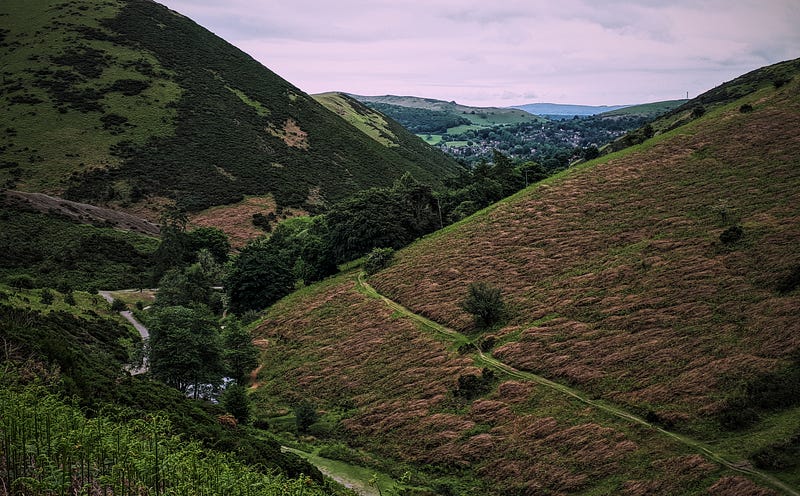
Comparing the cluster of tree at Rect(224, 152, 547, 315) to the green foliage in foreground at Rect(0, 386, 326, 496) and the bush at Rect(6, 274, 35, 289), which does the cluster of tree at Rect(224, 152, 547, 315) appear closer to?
the bush at Rect(6, 274, 35, 289)

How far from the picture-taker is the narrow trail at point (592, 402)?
23.8 m

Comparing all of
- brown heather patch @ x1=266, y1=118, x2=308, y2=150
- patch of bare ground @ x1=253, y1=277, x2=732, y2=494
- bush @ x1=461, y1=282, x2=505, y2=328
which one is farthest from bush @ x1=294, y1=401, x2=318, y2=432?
brown heather patch @ x1=266, y1=118, x2=308, y2=150

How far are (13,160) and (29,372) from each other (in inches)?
4148

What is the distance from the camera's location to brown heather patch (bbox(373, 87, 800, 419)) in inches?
1309

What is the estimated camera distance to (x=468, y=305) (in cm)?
4628

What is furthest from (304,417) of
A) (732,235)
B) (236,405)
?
(732,235)

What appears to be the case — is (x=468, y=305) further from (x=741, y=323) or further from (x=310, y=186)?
(x=310, y=186)

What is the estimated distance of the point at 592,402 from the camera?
33.2 metres

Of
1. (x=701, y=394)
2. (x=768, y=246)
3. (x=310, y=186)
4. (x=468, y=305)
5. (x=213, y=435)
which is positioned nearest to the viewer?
(x=213, y=435)

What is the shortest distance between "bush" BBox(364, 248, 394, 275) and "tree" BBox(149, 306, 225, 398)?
2371 cm

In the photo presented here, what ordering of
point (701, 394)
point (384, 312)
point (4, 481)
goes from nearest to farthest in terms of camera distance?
point (4, 481), point (701, 394), point (384, 312)

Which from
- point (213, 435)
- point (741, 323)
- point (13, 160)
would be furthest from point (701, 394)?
point (13, 160)

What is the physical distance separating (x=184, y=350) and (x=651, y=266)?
35.7 meters

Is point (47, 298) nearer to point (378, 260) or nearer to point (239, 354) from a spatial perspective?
point (239, 354)
